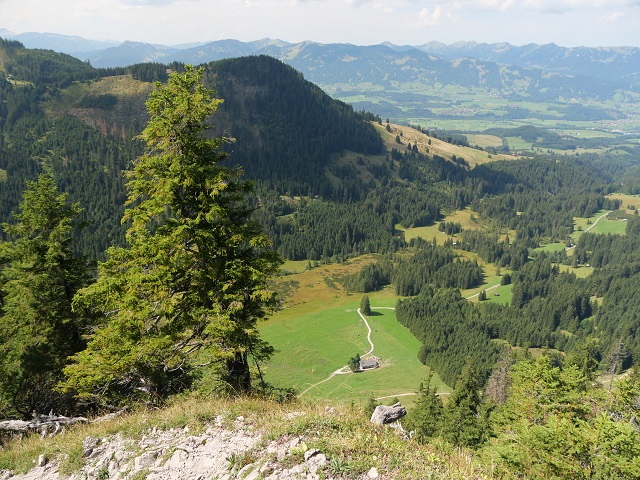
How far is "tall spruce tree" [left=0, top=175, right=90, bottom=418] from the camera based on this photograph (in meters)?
23.1

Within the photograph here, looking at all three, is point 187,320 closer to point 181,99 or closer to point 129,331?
point 129,331

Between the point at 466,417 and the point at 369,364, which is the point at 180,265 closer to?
the point at 466,417

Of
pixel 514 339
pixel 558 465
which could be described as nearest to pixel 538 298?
pixel 514 339

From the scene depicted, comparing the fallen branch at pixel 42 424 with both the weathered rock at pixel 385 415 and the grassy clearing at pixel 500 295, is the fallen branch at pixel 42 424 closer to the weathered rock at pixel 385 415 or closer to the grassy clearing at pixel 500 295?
the weathered rock at pixel 385 415

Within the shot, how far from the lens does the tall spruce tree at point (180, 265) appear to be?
16.4 m

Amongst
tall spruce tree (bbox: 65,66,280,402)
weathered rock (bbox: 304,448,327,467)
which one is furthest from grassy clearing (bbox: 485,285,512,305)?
weathered rock (bbox: 304,448,327,467)

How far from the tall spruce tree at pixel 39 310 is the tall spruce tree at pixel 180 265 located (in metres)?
8.06

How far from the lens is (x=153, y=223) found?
18.7 meters

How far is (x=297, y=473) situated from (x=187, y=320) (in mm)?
9235

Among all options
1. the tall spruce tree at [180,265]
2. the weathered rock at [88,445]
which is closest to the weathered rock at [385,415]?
the tall spruce tree at [180,265]

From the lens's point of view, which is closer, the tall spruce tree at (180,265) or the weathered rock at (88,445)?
the weathered rock at (88,445)

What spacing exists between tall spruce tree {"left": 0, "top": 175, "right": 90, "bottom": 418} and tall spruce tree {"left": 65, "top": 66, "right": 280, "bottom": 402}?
8.06 metres

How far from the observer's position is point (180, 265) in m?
17.1

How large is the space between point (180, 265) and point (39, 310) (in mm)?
13267
